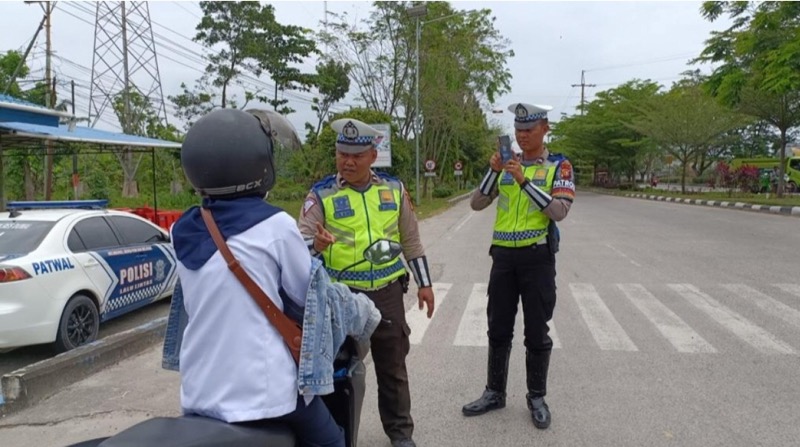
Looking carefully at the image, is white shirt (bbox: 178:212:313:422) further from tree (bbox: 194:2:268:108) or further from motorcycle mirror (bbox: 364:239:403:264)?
tree (bbox: 194:2:268:108)

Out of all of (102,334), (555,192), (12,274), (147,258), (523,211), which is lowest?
(102,334)

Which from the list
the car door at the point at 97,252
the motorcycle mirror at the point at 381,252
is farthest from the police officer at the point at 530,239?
the car door at the point at 97,252

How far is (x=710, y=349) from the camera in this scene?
4.92 m

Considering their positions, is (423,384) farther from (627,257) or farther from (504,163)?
(627,257)

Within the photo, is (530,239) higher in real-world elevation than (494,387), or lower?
higher

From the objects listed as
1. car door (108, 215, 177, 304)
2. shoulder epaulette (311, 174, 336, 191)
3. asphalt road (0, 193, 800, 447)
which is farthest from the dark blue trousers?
car door (108, 215, 177, 304)

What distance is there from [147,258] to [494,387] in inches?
173

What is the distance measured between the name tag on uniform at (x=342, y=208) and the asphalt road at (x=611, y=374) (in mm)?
1388

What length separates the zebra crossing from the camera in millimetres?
5195

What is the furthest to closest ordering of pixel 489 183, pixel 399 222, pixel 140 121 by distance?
pixel 140 121 → pixel 489 183 → pixel 399 222

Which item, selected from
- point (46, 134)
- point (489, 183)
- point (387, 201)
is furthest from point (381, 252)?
point (46, 134)

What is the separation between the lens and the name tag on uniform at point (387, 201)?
2.87 metres

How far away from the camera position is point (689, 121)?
30797mm

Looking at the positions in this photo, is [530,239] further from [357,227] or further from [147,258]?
[147,258]
